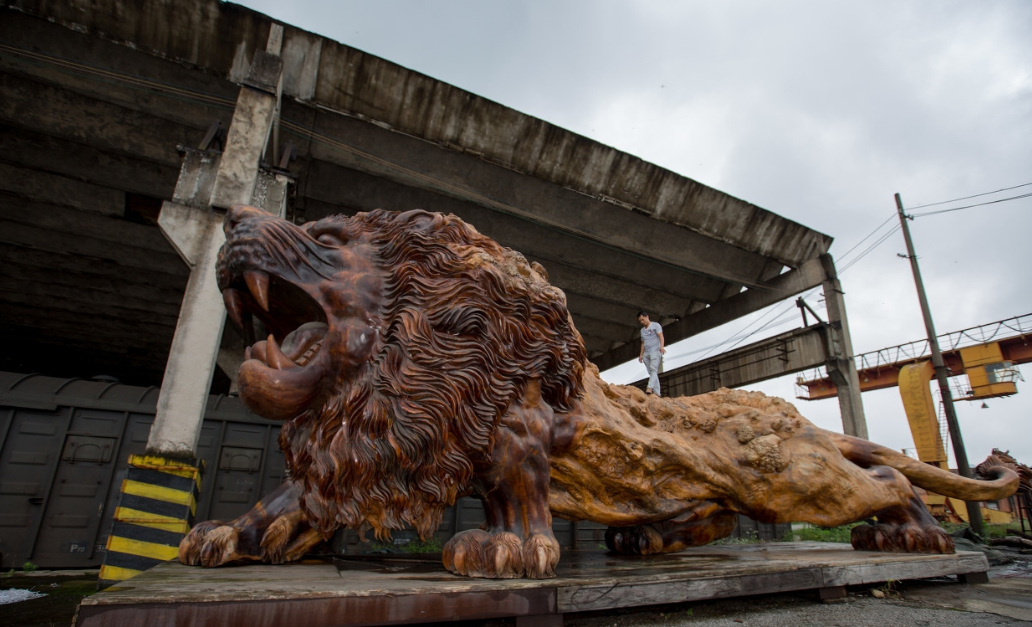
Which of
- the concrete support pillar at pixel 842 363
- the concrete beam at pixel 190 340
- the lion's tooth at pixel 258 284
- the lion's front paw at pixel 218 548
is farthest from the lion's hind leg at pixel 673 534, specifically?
the concrete support pillar at pixel 842 363

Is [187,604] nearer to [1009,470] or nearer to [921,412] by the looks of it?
[1009,470]

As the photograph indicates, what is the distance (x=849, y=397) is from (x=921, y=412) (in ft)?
19.0

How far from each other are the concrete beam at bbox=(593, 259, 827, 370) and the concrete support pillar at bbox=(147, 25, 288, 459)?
7.74m

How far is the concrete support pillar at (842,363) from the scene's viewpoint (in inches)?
308

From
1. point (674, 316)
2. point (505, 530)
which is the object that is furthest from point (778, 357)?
point (505, 530)

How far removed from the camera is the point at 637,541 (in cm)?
295

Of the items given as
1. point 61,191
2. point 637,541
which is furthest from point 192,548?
point 61,191

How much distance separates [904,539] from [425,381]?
3.00 metres

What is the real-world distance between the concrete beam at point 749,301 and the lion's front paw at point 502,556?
27.1 feet

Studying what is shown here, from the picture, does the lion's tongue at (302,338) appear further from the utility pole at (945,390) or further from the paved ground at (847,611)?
the utility pole at (945,390)

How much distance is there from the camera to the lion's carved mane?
1880mm

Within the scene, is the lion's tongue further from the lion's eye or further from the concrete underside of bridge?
the concrete underside of bridge

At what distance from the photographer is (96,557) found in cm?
537

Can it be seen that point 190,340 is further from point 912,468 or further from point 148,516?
point 912,468
